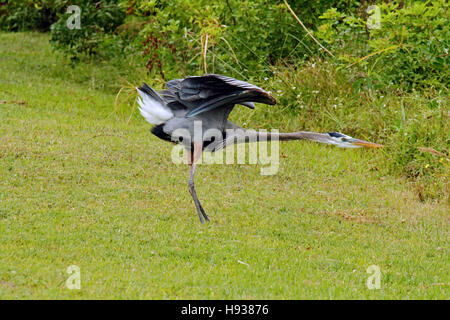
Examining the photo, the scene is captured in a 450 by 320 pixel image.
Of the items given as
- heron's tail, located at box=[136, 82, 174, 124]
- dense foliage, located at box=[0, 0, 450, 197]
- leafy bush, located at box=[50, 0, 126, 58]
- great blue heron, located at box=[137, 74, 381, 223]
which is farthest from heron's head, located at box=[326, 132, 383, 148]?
leafy bush, located at box=[50, 0, 126, 58]

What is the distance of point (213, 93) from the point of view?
6426mm

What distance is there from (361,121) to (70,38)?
6557mm

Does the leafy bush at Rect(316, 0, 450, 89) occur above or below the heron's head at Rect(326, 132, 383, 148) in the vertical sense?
above

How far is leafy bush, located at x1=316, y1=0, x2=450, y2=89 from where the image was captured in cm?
905

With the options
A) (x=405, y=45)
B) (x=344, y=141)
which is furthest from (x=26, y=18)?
(x=344, y=141)

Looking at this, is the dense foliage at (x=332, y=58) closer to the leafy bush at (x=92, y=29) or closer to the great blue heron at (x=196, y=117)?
the leafy bush at (x=92, y=29)

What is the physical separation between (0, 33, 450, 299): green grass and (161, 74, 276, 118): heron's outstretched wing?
3.85 ft

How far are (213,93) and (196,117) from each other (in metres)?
0.44

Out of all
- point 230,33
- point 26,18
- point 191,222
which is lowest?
point 191,222

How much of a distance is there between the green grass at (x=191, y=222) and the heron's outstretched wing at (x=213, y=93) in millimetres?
1173

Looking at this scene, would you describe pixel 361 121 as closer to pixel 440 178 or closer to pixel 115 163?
pixel 440 178
